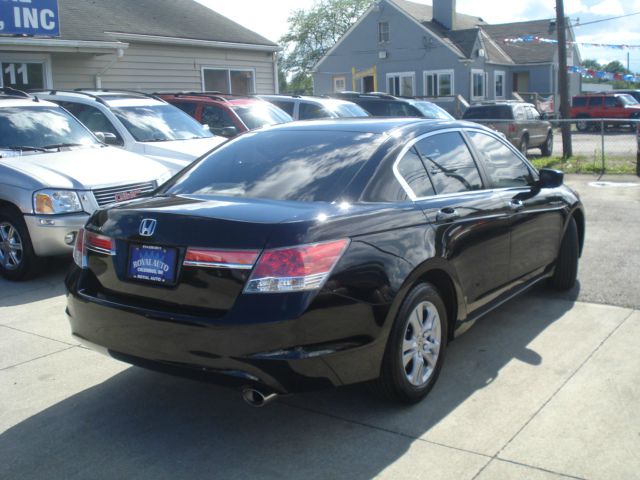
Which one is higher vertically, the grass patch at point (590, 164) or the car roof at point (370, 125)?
the car roof at point (370, 125)

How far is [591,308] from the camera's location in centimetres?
603

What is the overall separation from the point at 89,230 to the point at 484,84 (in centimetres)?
3850

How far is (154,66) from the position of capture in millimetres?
18344

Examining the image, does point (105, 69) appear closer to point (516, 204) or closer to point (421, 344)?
point (516, 204)

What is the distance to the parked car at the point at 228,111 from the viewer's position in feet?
39.5

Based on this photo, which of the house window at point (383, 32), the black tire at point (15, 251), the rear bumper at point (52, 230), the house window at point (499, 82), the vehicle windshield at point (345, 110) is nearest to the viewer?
the rear bumper at point (52, 230)

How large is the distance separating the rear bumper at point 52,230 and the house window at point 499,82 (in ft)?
125

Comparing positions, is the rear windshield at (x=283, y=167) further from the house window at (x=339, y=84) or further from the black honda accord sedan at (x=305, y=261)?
Result: the house window at (x=339, y=84)

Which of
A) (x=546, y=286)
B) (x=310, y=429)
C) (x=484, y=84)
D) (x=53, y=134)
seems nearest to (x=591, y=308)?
(x=546, y=286)

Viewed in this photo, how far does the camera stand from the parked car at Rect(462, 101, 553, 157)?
20.2 m

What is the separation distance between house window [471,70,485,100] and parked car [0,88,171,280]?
3285 cm

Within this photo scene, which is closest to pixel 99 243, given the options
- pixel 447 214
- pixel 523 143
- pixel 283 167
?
pixel 283 167

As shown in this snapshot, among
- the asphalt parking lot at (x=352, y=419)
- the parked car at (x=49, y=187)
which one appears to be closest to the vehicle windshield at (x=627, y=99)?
the parked car at (x=49, y=187)

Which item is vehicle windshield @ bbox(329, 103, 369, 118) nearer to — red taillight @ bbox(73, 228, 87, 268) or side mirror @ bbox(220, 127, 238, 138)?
side mirror @ bbox(220, 127, 238, 138)
